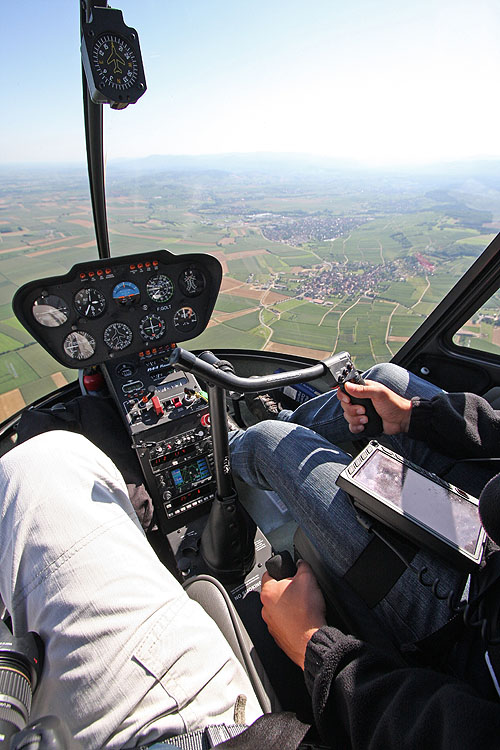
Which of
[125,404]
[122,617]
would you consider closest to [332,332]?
[125,404]

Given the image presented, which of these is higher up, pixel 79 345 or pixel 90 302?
pixel 90 302

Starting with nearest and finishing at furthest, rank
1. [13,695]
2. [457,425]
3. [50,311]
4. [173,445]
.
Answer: [13,695], [457,425], [173,445], [50,311]

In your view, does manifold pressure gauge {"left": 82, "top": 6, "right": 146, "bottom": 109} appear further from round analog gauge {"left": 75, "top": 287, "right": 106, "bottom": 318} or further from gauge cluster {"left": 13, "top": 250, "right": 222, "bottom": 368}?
round analog gauge {"left": 75, "top": 287, "right": 106, "bottom": 318}

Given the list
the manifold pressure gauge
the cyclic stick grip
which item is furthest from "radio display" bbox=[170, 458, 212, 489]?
the manifold pressure gauge

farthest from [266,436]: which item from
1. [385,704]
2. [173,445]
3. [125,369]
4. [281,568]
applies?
[125,369]

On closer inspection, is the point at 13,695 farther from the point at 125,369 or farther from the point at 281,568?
A: the point at 125,369
